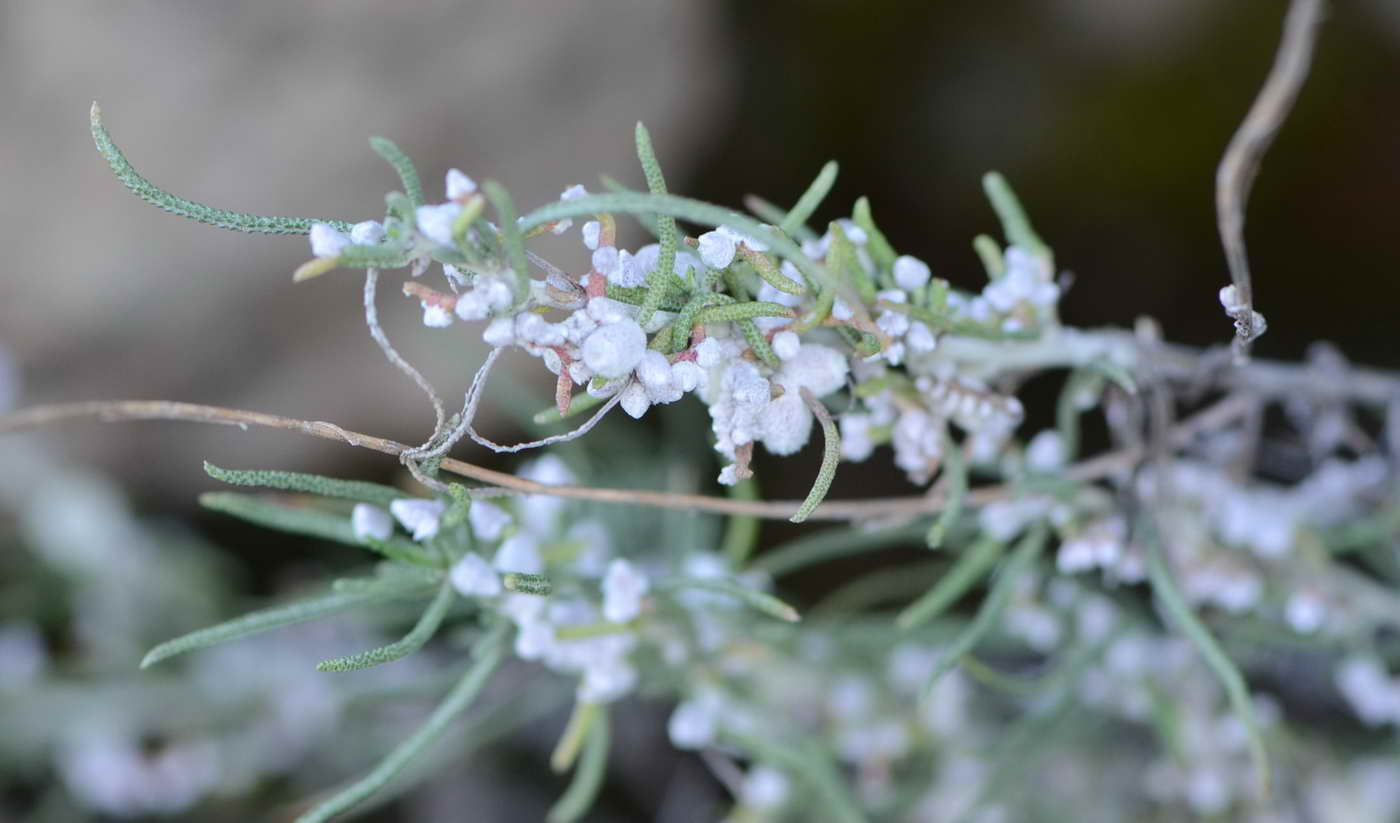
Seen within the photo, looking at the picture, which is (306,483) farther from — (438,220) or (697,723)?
(697,723)

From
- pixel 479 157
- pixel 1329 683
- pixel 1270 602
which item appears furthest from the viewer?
pixel 479 157

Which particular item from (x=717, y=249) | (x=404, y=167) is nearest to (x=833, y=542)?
(x=717, y=249)

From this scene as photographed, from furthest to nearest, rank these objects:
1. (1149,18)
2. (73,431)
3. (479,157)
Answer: (1149,18), (73,431), (479,157)

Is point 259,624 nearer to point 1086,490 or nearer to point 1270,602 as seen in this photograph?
point 1086,490

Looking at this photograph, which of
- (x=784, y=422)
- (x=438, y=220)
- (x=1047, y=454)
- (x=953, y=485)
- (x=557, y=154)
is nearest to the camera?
(x=438, y=220)

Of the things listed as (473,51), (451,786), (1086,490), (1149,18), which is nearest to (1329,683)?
(1086,490)

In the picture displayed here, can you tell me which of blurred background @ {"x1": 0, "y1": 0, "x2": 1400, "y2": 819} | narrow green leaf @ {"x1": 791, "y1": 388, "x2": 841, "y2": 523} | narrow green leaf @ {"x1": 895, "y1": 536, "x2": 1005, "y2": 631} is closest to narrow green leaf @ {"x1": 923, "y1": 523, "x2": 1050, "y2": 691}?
narrow green leaf @ {"x1": 895, "y1": 536, "x2": 1005, "y2": 631}
